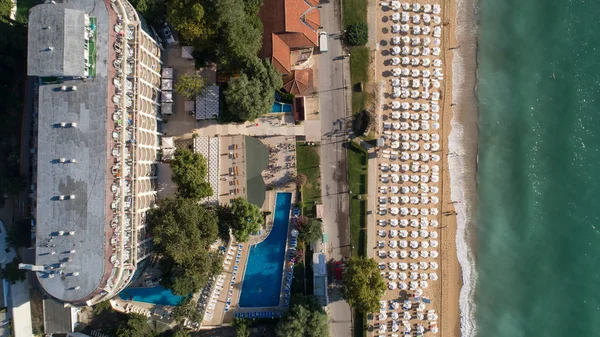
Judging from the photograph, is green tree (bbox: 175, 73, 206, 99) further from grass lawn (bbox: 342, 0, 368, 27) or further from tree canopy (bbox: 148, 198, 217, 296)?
grass lawn (bbox: 342, 0, 368, 27)

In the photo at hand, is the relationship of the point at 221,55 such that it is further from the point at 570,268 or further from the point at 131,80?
the point at 570,268

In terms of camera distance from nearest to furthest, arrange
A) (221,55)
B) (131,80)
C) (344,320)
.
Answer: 1. (131,80)
2. (221,55)
3. (344,320)

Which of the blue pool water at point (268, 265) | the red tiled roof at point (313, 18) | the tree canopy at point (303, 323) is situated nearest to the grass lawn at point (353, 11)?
the red tiled roof at point (313, 18)

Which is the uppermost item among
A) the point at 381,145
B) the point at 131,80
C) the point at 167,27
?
the point at 167,27

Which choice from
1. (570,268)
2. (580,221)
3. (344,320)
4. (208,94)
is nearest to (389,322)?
(344,320)

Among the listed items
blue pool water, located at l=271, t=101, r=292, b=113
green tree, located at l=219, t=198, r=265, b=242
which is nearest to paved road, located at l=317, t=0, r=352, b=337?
blue pool water, located at l=271, t=101, r=292, b=113

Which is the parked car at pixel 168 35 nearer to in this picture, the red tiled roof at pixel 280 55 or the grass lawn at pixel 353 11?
the red tiled roof at pixel 280 55

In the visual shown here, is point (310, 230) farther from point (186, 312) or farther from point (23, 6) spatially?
point (23, 6)
